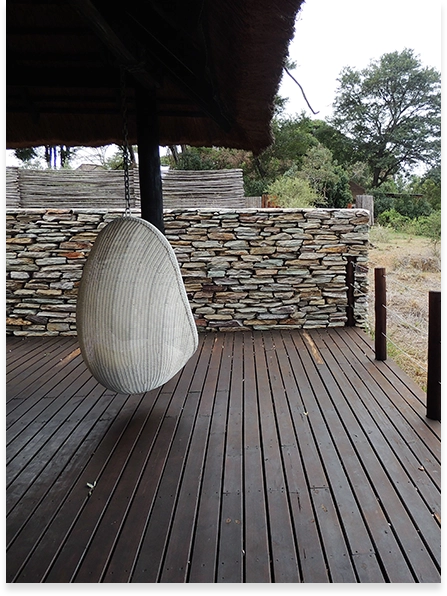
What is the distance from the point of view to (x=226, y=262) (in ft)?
15.2

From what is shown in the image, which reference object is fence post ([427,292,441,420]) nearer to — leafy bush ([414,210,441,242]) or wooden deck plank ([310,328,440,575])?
wooden deck plank ([310,328,440,575])

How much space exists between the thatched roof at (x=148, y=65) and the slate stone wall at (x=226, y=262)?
1.15 m

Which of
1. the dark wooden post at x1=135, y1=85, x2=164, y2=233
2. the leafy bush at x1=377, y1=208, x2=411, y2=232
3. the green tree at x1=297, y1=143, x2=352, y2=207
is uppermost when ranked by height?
the green tree at x1=297, y1=143, x2=352, y2=207

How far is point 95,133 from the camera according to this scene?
3373 mm

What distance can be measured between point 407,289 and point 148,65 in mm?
5458

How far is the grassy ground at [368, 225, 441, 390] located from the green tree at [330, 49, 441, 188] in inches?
451

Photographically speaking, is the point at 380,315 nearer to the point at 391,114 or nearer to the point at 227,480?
the point at 227,480

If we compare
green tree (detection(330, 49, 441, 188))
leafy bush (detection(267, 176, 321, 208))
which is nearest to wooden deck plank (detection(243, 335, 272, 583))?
leafy bush (detection(267, 176, 321, 208))

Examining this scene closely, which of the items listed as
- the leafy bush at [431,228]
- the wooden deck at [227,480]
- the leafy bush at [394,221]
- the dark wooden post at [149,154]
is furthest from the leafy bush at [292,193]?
the dark wooden post at [149,154]

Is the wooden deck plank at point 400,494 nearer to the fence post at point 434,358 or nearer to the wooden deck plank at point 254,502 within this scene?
the fence post at point 434,358

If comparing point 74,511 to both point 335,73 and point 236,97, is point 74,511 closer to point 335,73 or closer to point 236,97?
point 236,97

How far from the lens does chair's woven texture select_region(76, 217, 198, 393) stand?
2285 millimetres

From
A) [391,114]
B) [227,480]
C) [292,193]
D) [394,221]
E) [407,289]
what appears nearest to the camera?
[227,480]

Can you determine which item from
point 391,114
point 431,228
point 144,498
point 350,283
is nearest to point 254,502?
point 144,498
